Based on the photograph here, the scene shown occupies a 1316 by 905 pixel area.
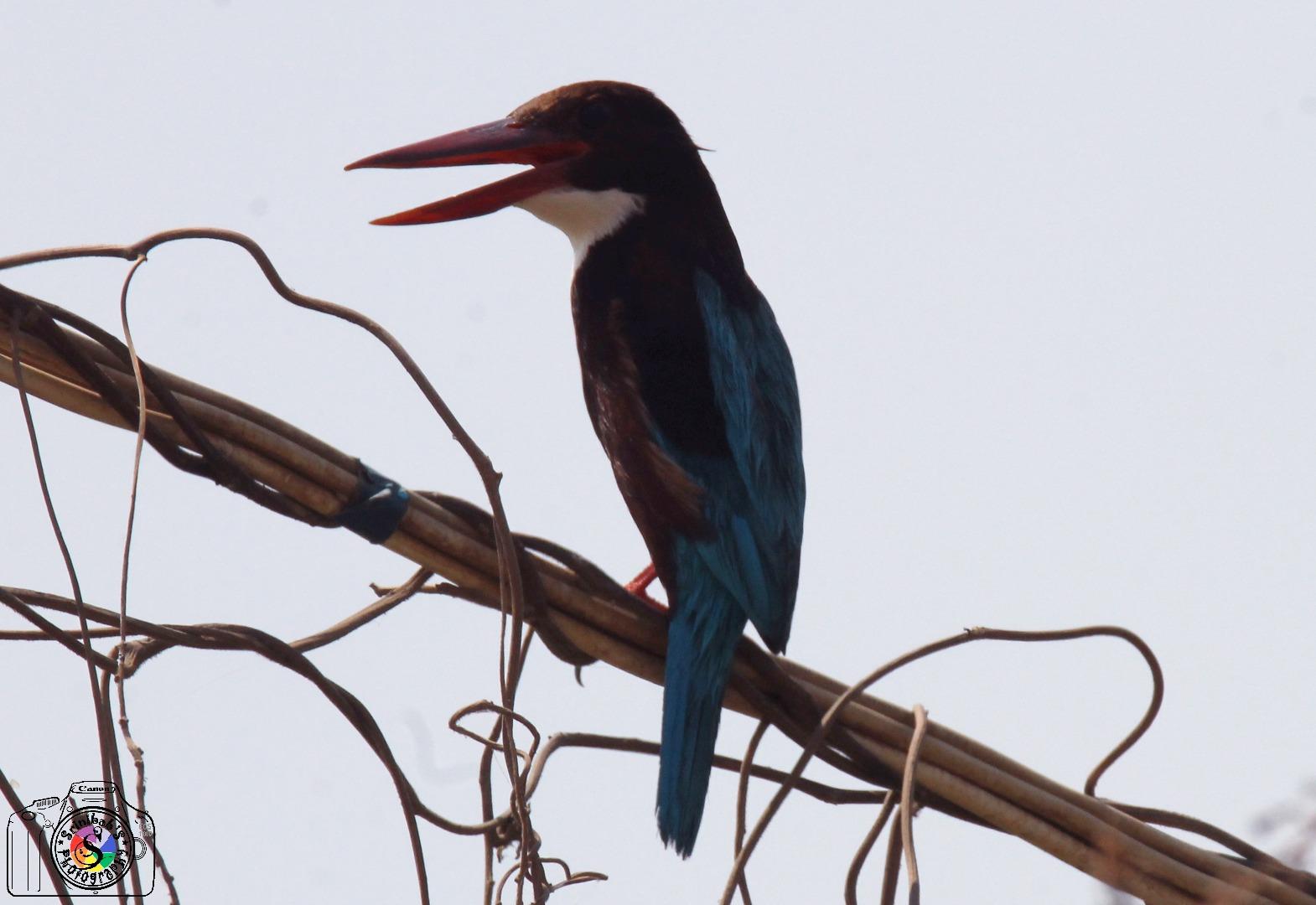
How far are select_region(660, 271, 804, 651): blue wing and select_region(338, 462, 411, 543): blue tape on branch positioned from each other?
81 centimetres

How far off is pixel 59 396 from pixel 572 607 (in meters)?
0.73

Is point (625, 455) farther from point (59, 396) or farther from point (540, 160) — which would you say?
point (59, 396)

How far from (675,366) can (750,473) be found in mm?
233

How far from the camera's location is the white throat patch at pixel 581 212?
316 centimetres

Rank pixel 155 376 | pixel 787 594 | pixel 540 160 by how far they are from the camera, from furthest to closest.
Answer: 1. pixel 540 160
2. pixel 787 594
3. pixel 155 376

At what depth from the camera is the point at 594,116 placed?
10.6 feet

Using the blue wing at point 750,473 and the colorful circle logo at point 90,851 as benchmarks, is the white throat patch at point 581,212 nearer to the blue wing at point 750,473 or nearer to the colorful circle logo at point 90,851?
the blue wing at point 750,473

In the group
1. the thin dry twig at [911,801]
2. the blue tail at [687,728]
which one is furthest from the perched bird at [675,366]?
the thin dry twig at [911,801]

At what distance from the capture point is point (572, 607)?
2273 mm

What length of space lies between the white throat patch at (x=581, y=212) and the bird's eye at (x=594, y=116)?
0.14 meters

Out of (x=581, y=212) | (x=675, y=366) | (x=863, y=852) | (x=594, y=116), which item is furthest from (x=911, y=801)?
(x=594, y=116)

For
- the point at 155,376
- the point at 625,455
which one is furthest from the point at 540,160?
the point at 155,376

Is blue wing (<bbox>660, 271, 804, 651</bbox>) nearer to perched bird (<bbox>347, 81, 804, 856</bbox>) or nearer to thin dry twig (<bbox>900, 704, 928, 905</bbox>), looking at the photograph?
perched bird (<bbox>347, 81, 804, 856</bbox>)

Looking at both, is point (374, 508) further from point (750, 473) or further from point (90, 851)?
point (750, 473)
